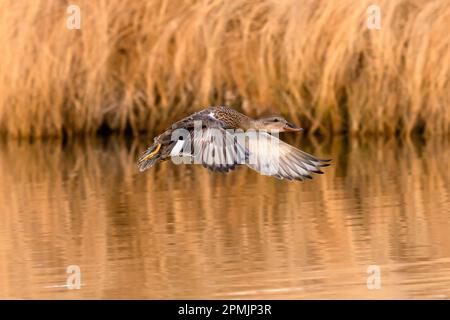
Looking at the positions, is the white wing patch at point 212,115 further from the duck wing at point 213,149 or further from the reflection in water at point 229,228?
the reflection in water at point 229,228

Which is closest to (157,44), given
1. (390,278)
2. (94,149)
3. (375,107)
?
(94,149)

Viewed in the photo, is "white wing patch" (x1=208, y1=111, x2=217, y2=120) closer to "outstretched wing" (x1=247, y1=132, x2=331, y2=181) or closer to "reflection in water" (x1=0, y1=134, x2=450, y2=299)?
"outstretched wing" (x1=247, y1=132, x2=331, y2=181)

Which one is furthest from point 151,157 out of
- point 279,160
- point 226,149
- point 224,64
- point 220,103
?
point 224,64

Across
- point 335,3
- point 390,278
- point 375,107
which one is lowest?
point 390,278

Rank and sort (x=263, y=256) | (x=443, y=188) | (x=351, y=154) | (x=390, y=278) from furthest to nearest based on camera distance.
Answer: (x=351, y=154) < (x=443, y=188) < (x=263, y=256) < (x=390, y=278)

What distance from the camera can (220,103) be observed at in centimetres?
1315

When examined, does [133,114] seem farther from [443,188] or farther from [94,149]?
[443,188]

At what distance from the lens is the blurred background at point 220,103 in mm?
7766

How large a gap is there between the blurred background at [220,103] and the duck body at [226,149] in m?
0.50

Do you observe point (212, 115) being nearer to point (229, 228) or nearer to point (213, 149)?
point (213, 149)

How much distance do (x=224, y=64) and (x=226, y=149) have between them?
6.52 m

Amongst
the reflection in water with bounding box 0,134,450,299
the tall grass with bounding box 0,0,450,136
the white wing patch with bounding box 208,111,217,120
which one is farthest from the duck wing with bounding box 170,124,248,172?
the tall grass with bounding box 0,0,450,136

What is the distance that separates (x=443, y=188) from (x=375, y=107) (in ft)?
10.3

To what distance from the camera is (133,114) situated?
1366 centimetres
